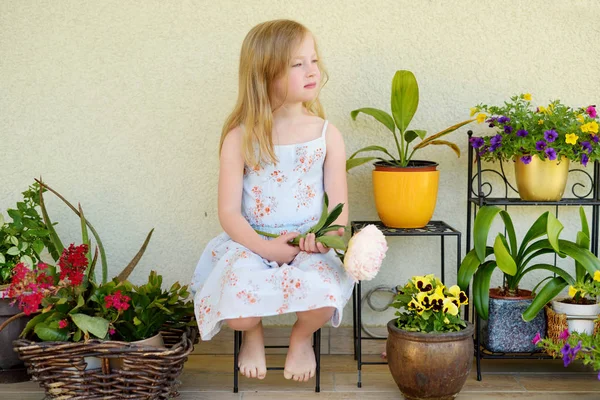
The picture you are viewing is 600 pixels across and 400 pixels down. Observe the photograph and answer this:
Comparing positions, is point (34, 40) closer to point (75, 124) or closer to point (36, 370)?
point (75, 124)

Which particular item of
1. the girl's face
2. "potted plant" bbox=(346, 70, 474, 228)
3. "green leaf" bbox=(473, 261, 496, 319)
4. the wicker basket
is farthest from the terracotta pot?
the girl's face

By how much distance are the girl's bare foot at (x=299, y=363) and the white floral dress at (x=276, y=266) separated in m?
0.17

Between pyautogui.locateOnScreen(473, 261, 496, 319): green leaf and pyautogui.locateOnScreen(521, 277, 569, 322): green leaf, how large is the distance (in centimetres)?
13

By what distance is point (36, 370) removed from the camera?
2035 millimetres

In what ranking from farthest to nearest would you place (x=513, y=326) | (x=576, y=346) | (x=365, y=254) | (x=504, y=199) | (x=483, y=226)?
(x=504, y=199), (x=513, y=326), (x=483, y=226), (x=576, y=346), (x=365, y=254)

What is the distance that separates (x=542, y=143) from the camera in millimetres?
2322

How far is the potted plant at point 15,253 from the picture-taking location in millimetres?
2311

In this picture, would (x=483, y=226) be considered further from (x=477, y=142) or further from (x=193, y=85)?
(x=193, y=85)

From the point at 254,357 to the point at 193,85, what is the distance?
1.07 meters

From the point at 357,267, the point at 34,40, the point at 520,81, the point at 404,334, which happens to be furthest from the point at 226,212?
the point at 520,81

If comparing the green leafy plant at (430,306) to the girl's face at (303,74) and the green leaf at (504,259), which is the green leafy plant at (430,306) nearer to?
the green leaf at (504,259)

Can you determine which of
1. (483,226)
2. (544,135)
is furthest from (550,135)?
(483,226)

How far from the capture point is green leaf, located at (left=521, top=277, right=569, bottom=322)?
2256 mm

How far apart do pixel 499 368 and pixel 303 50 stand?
52.5 inches
